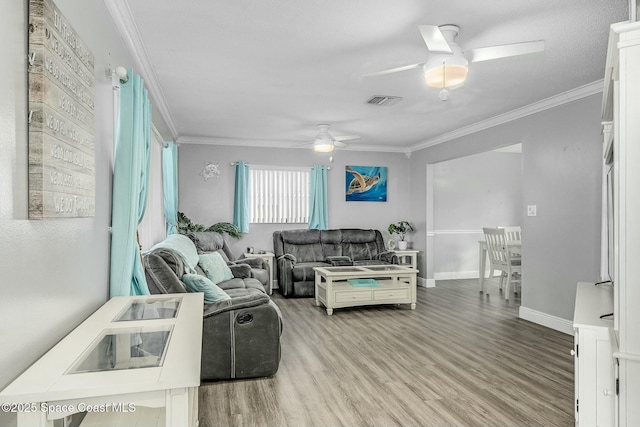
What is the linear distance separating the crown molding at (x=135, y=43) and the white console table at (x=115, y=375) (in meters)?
1.81

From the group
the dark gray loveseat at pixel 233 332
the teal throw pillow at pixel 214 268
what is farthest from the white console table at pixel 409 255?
the dark gray loveseat at pixel 233 332

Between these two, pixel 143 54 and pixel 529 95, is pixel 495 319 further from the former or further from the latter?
pixel 143 54

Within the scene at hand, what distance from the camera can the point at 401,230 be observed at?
7.59m

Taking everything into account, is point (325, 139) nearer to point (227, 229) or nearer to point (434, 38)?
point (227, 229)

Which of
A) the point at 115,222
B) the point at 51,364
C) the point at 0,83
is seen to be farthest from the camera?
the point at 115,222

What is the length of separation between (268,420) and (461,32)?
109 inches

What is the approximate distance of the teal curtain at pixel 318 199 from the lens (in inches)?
289

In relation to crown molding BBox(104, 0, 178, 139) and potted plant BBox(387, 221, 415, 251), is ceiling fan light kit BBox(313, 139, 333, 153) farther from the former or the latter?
potted plant BBox(387, 221, 415, 251)

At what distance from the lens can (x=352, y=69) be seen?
3.63 meters

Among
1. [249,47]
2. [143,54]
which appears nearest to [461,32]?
[249,47]

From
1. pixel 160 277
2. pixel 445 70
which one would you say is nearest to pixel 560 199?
pixel 445 70

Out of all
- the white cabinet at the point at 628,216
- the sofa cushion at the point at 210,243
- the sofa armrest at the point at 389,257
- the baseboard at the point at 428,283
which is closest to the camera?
the white cabinet at the point at 628,216

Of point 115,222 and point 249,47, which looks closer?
point 115,222

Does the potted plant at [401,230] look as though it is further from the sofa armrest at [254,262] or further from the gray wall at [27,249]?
the gray wall at [27,249]
